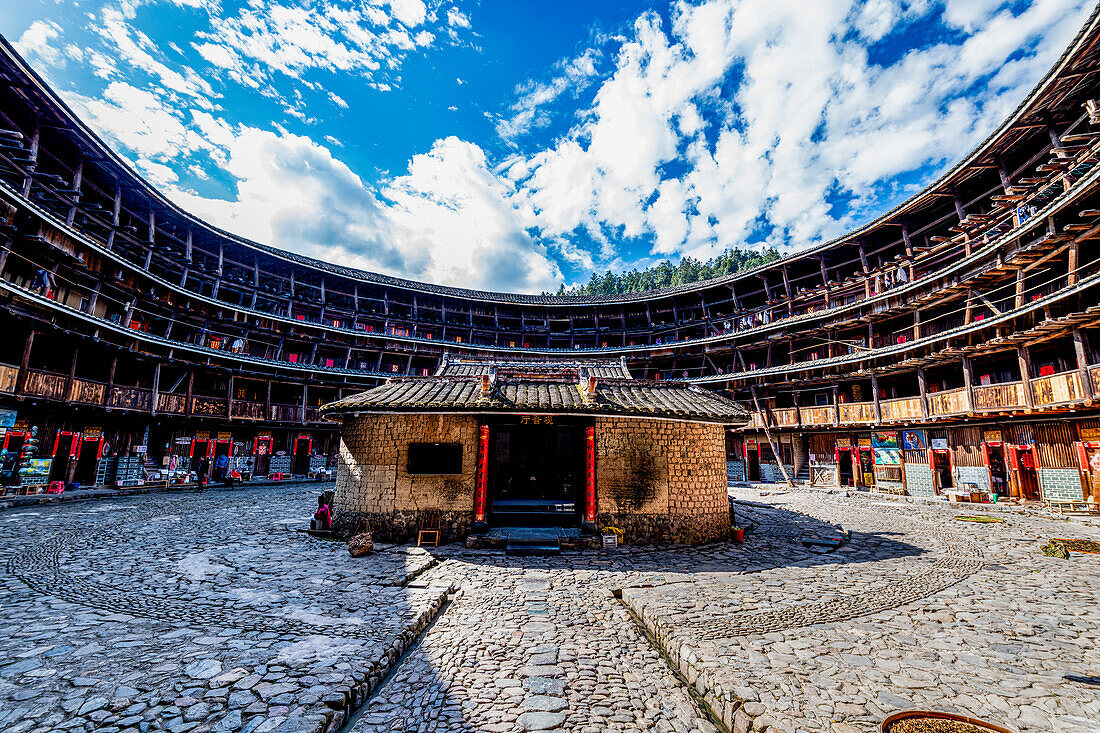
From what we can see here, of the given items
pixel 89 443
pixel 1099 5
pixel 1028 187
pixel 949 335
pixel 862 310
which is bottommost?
pixel 89 443

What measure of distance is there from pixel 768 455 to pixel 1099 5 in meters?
28.0

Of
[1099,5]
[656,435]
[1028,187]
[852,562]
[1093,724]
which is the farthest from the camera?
[1028,187]

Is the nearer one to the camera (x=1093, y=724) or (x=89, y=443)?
(x=1093, y=724)

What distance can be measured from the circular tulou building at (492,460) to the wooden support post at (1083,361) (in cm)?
1532

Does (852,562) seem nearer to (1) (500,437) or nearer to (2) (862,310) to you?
(1) (500,437)

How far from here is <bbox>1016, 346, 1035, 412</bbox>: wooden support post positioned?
739 inches

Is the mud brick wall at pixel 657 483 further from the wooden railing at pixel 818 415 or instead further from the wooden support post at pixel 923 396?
the wooden railing at pixel 818 415

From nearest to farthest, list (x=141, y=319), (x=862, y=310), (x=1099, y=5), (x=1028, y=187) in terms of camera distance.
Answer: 1. (x=1099, y=5)
2. (x=1028, y=187)
3. (x=141, y=319)
4. (x=862, y=310)

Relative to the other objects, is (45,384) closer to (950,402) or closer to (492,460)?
(492,460)

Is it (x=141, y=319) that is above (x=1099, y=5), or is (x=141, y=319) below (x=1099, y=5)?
below

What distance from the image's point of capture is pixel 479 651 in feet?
18.3

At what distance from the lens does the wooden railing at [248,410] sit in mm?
29562

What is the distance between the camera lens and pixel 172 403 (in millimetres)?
25969

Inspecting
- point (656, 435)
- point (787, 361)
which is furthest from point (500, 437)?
point (787, 361)
